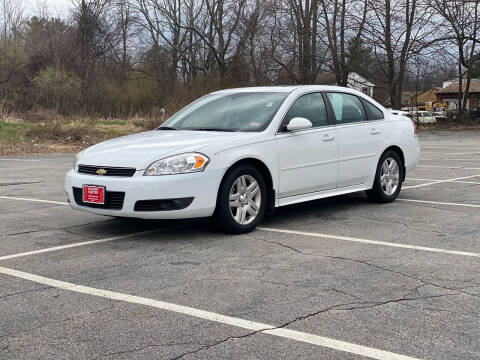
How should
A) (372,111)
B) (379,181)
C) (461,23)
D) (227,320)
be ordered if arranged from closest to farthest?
(227,320), (379,181), (372,111), (461,23)

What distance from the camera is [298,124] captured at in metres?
6.92

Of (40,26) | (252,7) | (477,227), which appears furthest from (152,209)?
(40,26)

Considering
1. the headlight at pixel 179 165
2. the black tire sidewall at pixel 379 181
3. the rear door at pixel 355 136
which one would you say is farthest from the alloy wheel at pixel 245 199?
the black tire sidewall at pixel 379 181

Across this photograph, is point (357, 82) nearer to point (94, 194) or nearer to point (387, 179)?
point (387, 179)

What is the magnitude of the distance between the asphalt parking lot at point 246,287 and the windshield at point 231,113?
1.14m

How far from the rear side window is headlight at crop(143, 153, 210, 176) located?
3.14 meters

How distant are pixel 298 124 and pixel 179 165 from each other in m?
1.56

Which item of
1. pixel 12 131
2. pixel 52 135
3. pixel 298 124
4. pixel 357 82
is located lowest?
pixel 298 124

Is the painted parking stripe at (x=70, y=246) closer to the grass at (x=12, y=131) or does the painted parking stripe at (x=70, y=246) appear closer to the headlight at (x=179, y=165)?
the headlight at (x=179, y=165)

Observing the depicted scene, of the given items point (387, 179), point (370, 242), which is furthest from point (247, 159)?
point (387, 179)

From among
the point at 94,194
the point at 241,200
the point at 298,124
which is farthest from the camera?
the point at 298,124

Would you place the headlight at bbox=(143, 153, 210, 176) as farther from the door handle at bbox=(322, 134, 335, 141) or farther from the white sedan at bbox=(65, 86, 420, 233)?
the door handle at bbox=(322, 134, 335, 141)

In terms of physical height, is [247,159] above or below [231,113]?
below

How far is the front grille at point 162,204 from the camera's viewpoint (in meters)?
6.03
